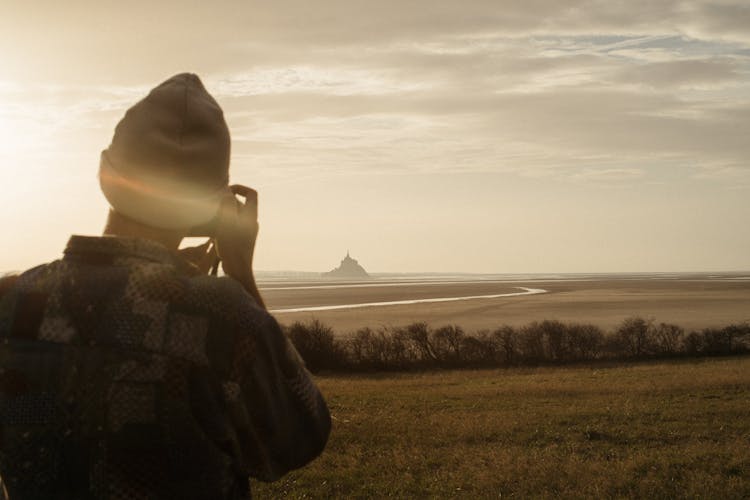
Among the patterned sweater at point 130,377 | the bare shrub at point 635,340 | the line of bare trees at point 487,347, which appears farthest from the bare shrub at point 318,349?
the patterned sweater at point 130,377

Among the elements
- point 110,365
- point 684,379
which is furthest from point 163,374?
point 684,379

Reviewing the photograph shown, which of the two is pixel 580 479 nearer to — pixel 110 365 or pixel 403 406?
pixel 403 406

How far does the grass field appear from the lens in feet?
36.5

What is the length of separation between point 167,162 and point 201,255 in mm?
318

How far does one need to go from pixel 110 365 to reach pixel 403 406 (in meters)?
18.2

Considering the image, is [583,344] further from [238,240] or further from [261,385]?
[261,385]

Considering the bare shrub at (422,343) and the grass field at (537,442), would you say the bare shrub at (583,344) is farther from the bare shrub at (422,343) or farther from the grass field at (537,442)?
the grass field at (537,442)

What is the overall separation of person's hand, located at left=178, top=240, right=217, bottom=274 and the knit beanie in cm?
12

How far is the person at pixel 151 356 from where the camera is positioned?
1.86m

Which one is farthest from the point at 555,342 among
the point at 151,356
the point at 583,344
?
the point at 151,356

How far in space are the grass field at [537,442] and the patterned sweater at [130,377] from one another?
940 centimetres

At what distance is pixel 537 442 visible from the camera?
14.3 meters

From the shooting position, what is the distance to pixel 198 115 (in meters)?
2.09

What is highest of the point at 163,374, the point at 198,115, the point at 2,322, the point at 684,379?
the point at 198,115
